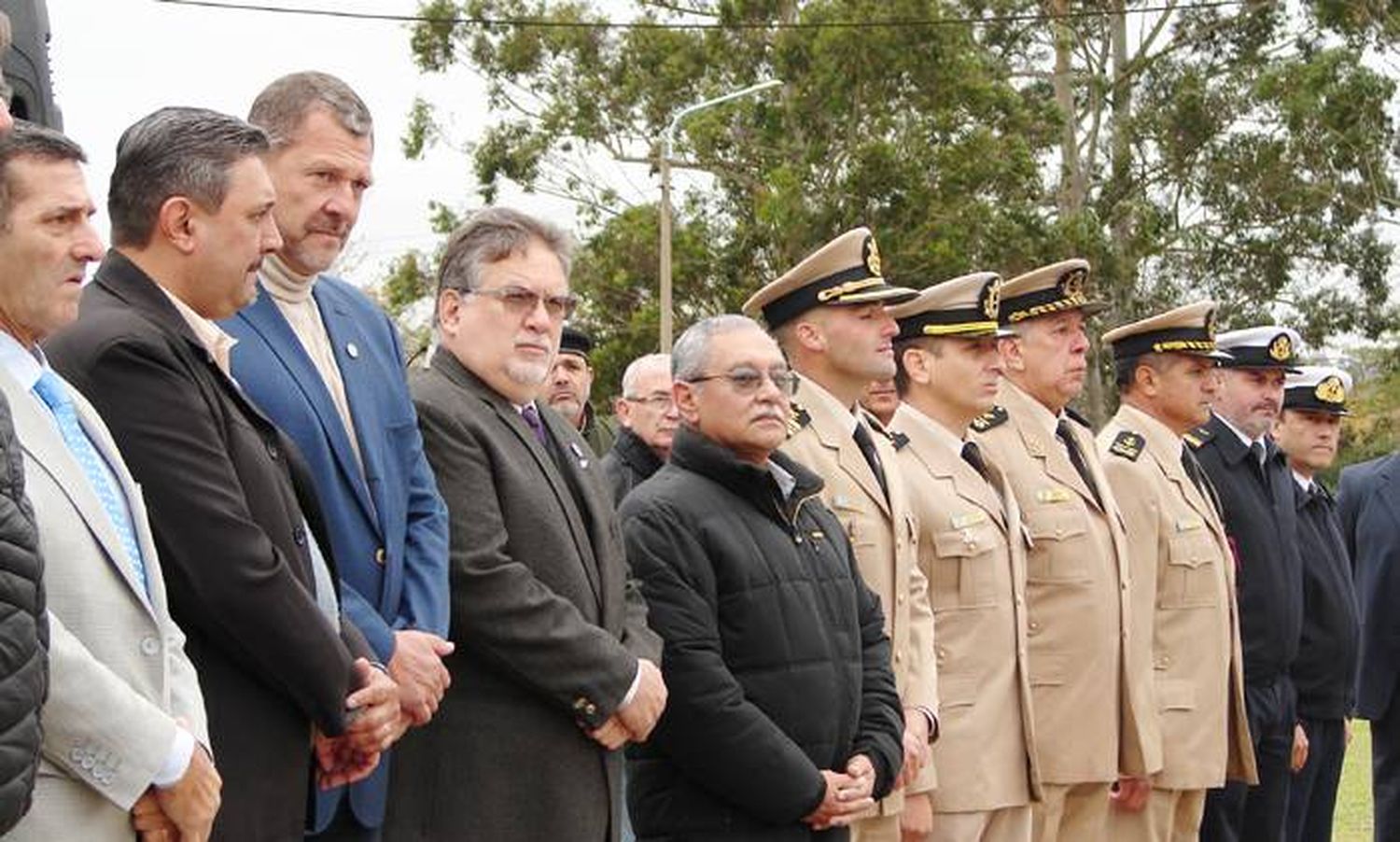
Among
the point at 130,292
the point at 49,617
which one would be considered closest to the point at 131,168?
the point at 130,292

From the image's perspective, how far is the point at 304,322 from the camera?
3.90 meters

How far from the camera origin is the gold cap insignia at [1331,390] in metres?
8.35

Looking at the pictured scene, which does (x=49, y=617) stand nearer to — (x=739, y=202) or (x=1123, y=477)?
(x=1123, y=477)

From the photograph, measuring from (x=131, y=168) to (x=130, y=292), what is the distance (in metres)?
0.21

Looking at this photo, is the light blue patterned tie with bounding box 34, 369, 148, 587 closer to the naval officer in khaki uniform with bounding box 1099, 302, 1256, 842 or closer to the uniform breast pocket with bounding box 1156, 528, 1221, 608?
the naval officer in khaki uniform with bounding box 1099, 302, 1256, 842

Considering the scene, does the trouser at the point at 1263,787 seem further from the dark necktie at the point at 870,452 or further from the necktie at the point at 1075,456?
the dark necktie at the point at 870,452

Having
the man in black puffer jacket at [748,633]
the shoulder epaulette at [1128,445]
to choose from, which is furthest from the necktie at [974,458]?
the man in black puffer jacket at [748,633]

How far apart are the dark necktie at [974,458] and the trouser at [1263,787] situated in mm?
1590

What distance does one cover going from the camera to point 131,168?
11.3ft

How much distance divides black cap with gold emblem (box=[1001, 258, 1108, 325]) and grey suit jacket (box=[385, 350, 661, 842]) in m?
2.62

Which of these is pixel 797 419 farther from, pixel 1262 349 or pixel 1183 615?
pixel 1262 349

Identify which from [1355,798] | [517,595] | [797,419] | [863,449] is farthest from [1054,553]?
[1355,798]

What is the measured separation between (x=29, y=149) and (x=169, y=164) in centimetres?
44

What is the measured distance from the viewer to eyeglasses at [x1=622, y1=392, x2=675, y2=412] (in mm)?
6703
